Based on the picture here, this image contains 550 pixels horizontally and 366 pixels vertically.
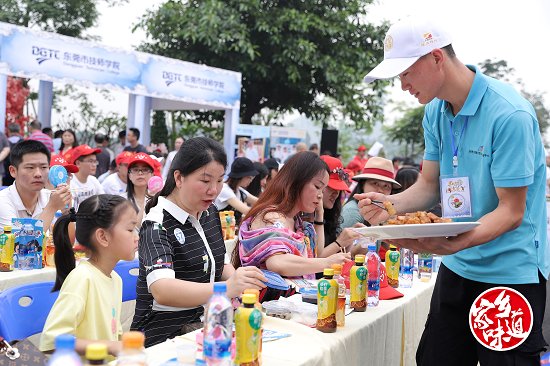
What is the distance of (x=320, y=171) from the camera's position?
316cm

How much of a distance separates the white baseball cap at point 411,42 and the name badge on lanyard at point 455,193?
0.29 m

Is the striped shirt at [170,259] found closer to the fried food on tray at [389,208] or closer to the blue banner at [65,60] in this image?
the fried food on tray at [389,208]

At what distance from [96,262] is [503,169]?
1.40 metres

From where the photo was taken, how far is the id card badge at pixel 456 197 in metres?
2.11

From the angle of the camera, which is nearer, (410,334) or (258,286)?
(258,286)

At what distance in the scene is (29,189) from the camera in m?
3.92

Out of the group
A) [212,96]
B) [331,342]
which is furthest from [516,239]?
[212,96]

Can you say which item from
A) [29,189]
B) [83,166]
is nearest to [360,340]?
[29,189]

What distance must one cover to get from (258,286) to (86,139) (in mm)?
16028

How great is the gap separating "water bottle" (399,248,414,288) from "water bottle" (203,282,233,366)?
2.00m

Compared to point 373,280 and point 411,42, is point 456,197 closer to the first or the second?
point 411,42

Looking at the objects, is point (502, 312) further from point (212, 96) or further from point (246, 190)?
point (212, 96)

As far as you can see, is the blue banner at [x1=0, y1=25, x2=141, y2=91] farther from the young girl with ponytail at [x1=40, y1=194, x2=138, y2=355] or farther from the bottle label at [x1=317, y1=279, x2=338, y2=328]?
the bottle label at [x1=317, y1=279, x2=338, y2=328]

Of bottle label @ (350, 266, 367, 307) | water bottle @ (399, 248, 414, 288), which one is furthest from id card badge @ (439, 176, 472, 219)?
water bottle @ (399, 248, 414, 288)
